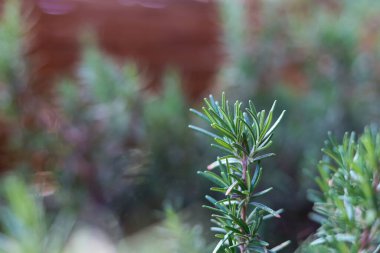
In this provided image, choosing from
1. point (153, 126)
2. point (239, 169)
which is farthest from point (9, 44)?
point (239, 169)

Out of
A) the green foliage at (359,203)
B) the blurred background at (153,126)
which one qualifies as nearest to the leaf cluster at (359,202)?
the green foliage at (359,203)

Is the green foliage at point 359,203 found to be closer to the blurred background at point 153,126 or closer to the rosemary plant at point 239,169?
the rosemary plant at point 239,169

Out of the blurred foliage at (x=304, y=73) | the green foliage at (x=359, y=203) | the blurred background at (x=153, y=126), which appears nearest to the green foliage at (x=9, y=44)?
the blurred background at (x=153, y=126)

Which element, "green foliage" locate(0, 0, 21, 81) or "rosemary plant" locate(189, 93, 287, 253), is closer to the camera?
"rosemary plant" locate(189, 93, 287, 253)

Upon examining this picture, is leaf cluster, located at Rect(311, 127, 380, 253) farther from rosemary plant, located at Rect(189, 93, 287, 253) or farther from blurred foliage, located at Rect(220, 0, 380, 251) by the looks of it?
blurred foliage, located at Rect(220, 0, 380, 251)

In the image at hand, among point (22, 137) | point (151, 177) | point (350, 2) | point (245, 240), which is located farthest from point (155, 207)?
point (350, 2)

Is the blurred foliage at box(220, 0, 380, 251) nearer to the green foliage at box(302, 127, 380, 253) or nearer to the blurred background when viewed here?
the blurred background

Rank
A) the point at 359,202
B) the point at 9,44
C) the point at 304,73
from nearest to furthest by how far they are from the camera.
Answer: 1. the point at 359,202
2. the point at 9,44
3. the point at 304,73

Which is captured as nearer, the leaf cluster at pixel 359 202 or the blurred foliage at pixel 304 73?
the leaf cluster at pixel 359 202

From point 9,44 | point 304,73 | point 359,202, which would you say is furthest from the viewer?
point 304,73

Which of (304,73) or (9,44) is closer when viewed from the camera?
(9,44)

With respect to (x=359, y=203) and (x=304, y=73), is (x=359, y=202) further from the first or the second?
(x=304, y=73)

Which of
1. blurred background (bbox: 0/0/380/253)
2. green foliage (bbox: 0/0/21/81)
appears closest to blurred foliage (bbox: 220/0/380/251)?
blurred background (bbox: 0/0/380/253)
